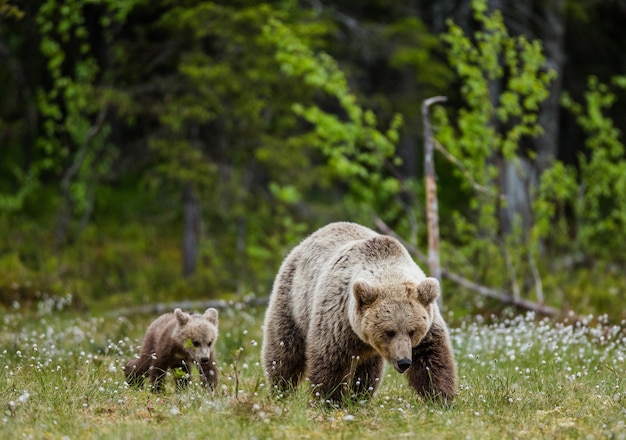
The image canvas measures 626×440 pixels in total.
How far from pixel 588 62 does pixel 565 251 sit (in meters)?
7.75

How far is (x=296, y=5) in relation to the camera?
18.2 m

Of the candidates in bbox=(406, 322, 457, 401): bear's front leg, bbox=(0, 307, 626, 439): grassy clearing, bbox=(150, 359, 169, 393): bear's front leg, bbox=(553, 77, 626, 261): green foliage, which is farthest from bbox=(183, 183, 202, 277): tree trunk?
bbox=(406, 322, 457, 401): bear's front leg

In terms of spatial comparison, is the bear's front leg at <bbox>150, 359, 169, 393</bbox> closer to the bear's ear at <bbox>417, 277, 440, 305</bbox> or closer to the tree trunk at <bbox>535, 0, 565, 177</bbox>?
the bear's ear at <bbox>417, 277, 440, 305</bbox>

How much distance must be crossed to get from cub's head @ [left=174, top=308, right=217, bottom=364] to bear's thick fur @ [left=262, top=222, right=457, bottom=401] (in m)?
0.56

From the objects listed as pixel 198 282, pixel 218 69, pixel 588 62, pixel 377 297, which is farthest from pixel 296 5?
pixel 377 297

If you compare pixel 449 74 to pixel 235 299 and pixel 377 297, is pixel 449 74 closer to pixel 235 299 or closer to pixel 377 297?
pixel 235 299

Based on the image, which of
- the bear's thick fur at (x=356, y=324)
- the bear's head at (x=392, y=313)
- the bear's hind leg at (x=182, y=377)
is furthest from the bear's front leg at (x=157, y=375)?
the bear's head at (x=392, y=313)

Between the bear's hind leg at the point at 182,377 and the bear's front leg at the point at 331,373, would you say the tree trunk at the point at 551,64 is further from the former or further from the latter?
the bear's front leg at the point at 331,373

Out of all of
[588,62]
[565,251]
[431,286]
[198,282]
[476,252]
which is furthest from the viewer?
[588,62]

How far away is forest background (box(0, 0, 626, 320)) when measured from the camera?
13.8 meters

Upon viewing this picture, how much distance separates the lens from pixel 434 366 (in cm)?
703

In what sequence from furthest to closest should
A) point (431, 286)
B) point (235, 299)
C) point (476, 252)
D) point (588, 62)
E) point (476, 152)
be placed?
point (588, 62), point (476, 252), point (235, 299), point (476, 152), point (431, 286)

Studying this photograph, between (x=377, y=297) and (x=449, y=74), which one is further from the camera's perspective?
(x=449, y=74)

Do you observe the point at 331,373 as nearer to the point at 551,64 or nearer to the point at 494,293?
the point at 494,293
